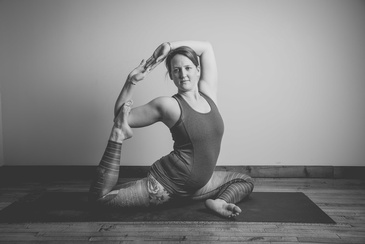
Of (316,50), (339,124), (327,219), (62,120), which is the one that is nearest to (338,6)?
(316,50)

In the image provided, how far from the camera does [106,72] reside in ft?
11.1

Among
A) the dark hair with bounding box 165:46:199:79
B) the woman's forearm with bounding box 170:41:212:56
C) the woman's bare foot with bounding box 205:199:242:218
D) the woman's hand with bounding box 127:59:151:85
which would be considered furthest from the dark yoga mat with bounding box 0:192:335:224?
the woman's forearm with bounding box 170:41:212:56

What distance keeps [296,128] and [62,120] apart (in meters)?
2.38

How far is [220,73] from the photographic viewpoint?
336 centimetres

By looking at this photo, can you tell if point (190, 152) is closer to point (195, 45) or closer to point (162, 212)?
point (162, 212)

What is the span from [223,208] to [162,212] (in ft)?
1.42

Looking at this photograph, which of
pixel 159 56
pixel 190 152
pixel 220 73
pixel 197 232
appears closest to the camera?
pixel 197 232

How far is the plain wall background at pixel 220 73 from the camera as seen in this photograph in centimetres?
331

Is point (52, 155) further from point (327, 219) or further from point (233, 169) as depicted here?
point (327, 219)

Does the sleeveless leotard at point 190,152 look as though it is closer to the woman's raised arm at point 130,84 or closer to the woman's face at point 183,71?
the woman's face at point 183,71

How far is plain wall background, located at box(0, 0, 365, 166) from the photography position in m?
3.31

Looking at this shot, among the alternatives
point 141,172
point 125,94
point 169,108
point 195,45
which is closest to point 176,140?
point 169,108

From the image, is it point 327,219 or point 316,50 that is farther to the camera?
point 316,50

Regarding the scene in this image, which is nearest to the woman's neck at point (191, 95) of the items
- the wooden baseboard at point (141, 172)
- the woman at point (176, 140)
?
the woman at point (176, 140)
